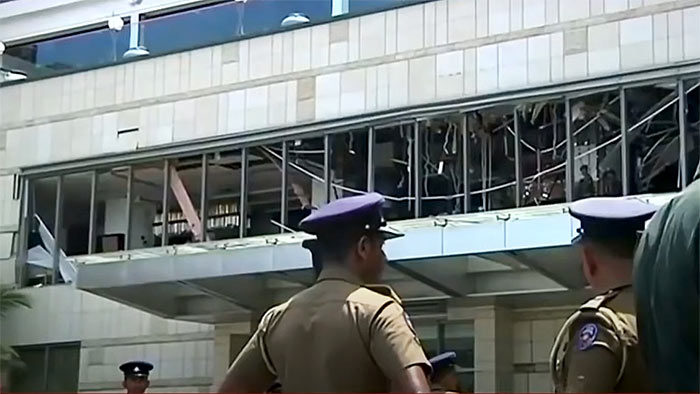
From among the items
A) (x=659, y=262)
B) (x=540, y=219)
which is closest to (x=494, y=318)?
(x=540, y=219)

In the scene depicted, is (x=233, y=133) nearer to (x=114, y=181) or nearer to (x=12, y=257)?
(x=114, y=181)

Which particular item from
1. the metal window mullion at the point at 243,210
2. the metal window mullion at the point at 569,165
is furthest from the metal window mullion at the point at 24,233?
the metal window mullion at the point at 569,165

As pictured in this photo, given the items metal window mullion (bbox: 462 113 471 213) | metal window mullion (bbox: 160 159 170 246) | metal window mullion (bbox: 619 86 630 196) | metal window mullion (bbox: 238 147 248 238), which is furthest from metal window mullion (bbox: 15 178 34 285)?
metal window mullion (bbox: 619 86 630 196)

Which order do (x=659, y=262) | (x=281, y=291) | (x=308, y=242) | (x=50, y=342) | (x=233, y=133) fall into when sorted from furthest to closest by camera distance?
1. (x=50, y=342)
2. (x=233, y=133)
3. (x=281, y=291)
4. (x=308, y=242)
5. (x=659, y=262)

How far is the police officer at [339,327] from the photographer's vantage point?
3.15 m

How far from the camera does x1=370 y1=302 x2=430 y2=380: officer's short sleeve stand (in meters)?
3.03

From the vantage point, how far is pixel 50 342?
17516 mm

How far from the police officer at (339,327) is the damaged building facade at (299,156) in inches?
348

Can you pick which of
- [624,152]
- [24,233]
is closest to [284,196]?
[624,152]

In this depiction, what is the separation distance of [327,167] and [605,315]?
12.2 m

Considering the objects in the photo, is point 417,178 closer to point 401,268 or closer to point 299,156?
point 401,268

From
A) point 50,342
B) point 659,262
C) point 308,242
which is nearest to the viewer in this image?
point 659,262

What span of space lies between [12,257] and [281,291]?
4.85m

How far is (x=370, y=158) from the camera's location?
48.5ft
